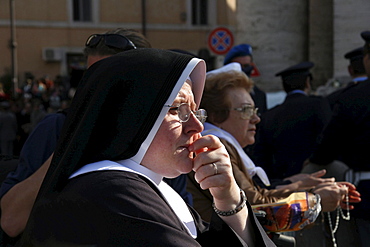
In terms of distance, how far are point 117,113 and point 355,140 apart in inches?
105

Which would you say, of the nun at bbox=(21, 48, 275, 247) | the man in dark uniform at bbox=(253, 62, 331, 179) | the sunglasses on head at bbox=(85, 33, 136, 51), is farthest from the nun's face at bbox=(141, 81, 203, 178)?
the man in dark uniform at bbox=(253, 62, 331, 179)

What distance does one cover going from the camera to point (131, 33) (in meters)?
3.10

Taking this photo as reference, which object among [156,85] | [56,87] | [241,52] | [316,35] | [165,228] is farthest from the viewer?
[56,87]

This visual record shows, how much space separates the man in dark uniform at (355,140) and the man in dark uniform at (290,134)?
140 centimetres

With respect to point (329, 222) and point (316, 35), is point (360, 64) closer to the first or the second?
point (329, 222)

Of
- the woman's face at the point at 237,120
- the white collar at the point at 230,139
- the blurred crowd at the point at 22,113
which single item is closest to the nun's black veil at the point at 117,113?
the white collar at the point at 230,139

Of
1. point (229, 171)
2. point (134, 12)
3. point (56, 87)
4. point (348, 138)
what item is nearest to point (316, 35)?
point (56, 87)

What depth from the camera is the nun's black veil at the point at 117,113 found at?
5.65 ft

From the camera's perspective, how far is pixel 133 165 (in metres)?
1.78

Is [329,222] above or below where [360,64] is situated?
below

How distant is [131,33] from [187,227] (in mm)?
1492

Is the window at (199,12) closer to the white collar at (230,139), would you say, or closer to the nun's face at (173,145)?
the white collar at (230,139)

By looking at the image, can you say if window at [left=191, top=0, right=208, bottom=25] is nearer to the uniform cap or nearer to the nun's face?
the uniform cap

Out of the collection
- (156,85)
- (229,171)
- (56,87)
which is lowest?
(56,87)
